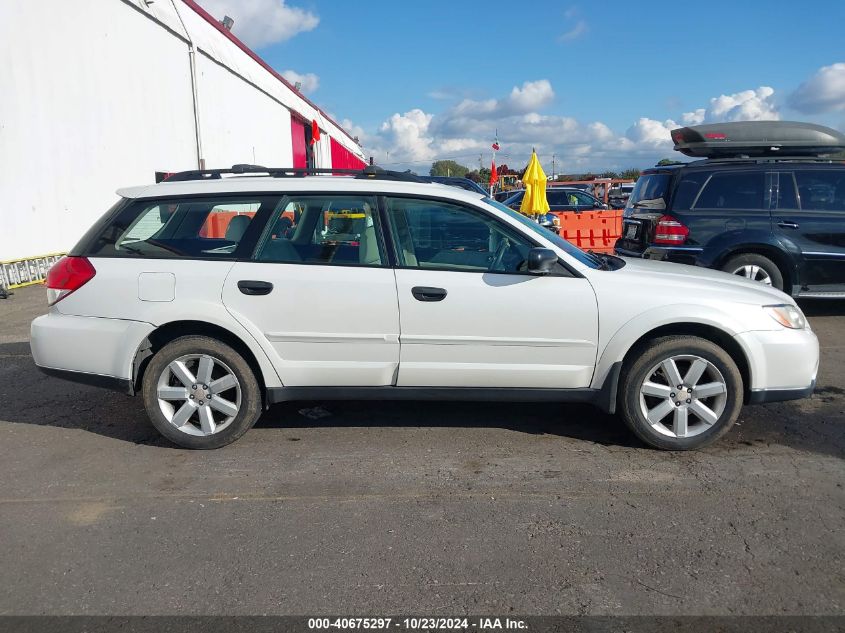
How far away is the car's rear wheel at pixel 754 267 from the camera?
785cm

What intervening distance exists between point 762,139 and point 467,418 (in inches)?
232

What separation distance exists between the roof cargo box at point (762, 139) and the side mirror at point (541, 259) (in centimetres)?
522

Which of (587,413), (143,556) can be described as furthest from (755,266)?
(143,556)

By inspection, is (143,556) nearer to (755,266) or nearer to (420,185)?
(420,185)

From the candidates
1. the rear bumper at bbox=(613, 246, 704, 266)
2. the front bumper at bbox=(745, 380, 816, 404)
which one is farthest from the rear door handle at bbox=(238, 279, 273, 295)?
the rear bumper at bbox=(613, 246, 704, 266)

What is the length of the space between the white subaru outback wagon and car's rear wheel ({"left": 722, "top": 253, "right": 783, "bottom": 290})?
3.71 metres

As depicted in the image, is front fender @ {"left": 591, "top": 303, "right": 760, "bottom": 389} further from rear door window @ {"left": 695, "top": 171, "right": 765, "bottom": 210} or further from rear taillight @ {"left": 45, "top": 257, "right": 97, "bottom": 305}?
rear door window @ {"left": 695, "top": 171, "right": 765, "bottom": 210}

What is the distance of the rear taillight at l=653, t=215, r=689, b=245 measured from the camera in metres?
7.81

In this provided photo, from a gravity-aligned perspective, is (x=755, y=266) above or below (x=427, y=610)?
above

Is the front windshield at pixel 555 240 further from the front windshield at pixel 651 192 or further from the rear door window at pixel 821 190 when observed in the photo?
the rear door window at pixel 821 190

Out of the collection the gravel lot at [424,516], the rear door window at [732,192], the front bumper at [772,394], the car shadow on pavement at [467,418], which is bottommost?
the gravel lot at [424,516]

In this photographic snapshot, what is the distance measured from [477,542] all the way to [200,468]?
73.7 inches

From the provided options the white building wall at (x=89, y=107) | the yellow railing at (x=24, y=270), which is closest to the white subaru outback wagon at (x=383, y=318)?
the yellow railing at (x=24, y=270)

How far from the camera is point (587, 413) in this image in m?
5.09
